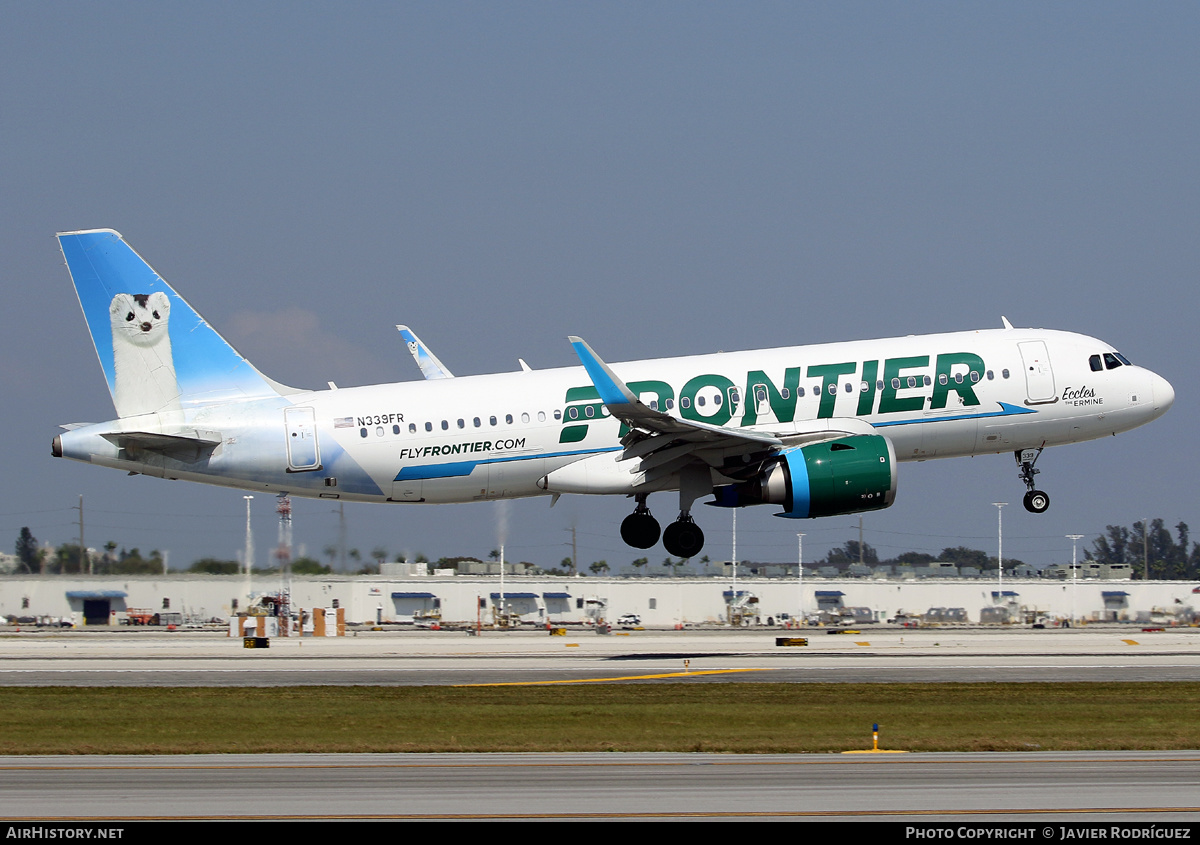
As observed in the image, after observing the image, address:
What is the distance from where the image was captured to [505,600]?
339 ft

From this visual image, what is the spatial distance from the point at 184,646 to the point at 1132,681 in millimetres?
34171

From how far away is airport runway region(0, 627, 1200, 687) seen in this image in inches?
1492

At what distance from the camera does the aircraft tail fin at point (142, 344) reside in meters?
40.1

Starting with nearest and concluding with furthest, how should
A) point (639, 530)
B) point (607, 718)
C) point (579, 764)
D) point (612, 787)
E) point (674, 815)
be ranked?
1. point (674, 815)
2. point (612, 787)
3. point (579, 764)
4. point (607, 718)
5. point (639, 530)

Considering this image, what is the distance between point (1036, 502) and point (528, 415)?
16096 mm

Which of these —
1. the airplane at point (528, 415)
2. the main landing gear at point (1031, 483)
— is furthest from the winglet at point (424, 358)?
the main landing gear at point (1031, 483)

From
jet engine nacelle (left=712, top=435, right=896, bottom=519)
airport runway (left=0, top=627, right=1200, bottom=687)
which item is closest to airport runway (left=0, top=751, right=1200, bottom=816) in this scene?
airport runway (left=0, top=627, right=1200, bottom=687)

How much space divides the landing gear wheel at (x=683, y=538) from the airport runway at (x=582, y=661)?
350cm

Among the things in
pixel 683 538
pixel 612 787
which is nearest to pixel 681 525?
pixel 683 538

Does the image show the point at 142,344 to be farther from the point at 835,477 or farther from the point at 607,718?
the point at 835,477

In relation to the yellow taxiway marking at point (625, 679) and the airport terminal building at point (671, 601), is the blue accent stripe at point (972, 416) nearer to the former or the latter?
the yellow taxiway marking at point (625, 679)

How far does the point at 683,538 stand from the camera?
40781 mm

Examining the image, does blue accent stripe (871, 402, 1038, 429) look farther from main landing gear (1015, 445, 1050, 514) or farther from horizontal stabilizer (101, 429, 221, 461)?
horizontal stabilizer (101, 429, 221, 461)

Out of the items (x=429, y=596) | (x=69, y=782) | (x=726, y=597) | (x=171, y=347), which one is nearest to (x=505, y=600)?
(x=429, y=596)
